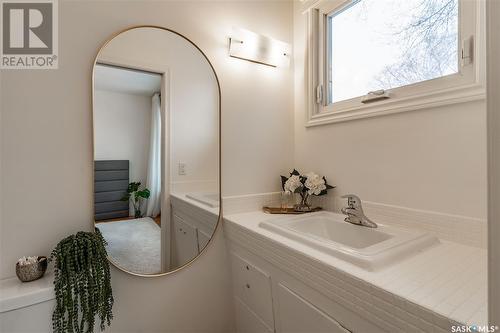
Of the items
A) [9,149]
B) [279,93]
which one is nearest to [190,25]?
[279,93]

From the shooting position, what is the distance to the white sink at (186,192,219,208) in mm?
1429

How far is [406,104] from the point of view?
3.79 ft

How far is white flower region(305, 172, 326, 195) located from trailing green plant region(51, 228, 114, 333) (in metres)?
1.12

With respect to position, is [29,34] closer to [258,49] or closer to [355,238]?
[258,49]

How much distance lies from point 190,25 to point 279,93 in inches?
27.6

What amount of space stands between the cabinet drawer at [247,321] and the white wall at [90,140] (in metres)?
0.07

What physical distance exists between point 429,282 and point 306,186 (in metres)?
0.86

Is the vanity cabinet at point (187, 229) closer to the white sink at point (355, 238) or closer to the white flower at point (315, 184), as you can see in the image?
the white sink at point (355, 238)

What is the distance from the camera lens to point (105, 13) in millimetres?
1166

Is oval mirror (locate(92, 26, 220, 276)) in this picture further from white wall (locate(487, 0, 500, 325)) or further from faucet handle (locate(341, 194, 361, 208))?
white wall (locate(487, 0, 500, 325))

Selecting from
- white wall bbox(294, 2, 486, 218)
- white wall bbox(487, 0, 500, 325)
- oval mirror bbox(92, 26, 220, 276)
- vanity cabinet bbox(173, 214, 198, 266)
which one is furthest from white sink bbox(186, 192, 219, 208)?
white wall bbox(487, 0, 500, 325)

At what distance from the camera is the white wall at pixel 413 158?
38.3 inches

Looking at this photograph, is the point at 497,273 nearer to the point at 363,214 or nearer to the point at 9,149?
the point at 363,214

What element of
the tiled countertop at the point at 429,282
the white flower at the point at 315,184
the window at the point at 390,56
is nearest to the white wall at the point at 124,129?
the tiled countertop at the point at 429,282
